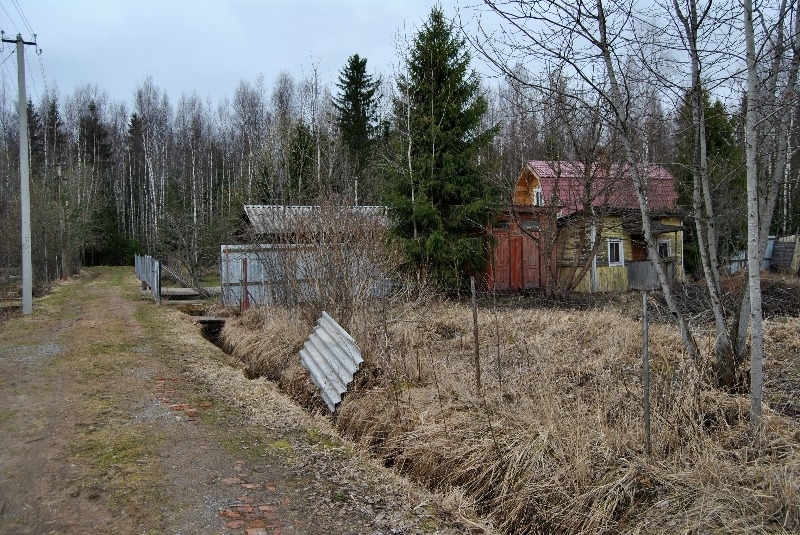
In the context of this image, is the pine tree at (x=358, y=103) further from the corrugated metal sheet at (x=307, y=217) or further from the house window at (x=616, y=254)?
the corrugated metal sheet at (x=307, y=217)

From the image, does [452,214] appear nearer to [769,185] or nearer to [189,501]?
[769,185]

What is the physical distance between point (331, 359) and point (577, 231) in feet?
48.0

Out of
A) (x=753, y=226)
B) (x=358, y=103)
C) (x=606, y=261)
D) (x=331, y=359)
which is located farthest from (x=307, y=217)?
(x=358, y=103)

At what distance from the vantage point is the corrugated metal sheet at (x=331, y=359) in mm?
A: 6355

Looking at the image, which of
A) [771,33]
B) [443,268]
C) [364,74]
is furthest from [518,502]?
[364,74]

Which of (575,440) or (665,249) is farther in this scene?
(665,249)

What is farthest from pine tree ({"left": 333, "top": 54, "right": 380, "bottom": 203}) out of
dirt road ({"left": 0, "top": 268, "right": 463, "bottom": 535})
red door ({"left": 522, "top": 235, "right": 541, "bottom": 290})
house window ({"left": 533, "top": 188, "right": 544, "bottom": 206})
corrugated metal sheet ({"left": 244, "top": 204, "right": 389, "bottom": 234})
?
dirt road ({"left": 0, "top": 268, "right": 463, "bottom": 535})

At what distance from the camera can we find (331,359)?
700 centimetres

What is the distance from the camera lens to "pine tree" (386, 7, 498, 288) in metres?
16.4

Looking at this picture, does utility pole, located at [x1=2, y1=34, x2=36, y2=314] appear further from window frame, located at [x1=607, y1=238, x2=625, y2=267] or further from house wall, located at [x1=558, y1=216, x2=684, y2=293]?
window frame, located at [x1=607, y1=238, x2=625, y2=267]

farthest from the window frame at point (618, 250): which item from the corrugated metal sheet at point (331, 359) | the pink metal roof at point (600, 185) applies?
the corrugated metal sheet at point (331, 359)

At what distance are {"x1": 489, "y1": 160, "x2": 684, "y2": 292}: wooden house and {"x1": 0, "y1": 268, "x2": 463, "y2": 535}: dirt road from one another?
10.5 meters

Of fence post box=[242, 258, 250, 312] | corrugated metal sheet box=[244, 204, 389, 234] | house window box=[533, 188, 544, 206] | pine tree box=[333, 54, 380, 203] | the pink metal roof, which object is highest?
pine tree box=[333, 54, 380, 203]

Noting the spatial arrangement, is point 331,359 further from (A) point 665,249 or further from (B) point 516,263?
(A) point 665,249
